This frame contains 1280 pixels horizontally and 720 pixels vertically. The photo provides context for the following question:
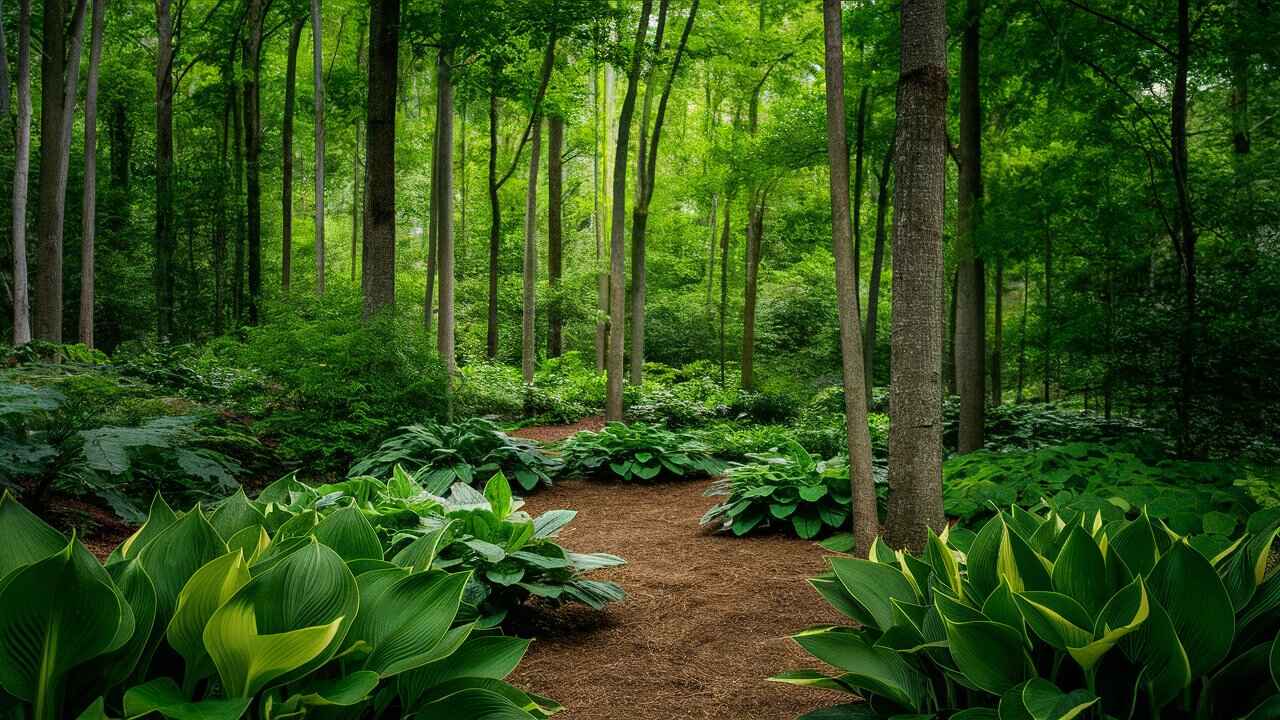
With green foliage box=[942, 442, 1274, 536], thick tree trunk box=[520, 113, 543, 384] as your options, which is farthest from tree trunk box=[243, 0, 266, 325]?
green foliage box=[942, 442, 1274, 536]

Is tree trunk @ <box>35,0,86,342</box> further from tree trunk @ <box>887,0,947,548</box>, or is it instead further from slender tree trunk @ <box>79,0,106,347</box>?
tree trunk @ <box>887,0,947,548</box>

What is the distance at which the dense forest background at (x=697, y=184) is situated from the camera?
685 centimetres

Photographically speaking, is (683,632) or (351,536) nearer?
(351,536)

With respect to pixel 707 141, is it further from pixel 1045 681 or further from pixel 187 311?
pixel 1045 681

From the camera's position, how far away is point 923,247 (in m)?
4.12

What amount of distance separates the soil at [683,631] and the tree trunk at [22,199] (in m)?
8.97

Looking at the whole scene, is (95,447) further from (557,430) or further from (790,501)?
(557,430)

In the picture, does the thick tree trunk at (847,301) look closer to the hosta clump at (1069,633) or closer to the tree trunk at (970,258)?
the hosta clump at (1069,633)

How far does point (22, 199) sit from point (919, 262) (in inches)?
472

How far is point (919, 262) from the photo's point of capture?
412cm

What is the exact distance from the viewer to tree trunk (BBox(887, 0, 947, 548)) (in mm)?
4113

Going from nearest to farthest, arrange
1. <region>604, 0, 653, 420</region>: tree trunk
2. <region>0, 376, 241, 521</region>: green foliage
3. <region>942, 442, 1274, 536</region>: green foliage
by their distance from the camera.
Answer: <region>0, 376, 241, 521</region>: green foliage < <region>942, 442, 1274, 536</region>: green foliage < <region>604, 0, 653, 420</region>: tree trunk

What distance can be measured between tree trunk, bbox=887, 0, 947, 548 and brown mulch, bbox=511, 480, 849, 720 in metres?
0.86

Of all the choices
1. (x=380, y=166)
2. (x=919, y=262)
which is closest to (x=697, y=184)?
(x=380, y=166)
